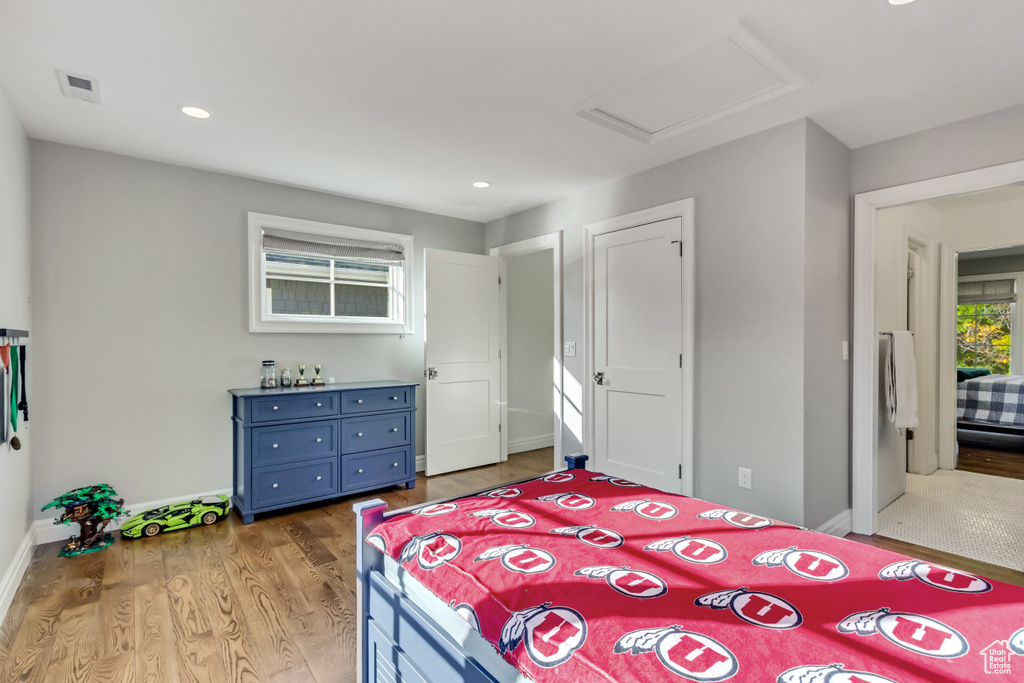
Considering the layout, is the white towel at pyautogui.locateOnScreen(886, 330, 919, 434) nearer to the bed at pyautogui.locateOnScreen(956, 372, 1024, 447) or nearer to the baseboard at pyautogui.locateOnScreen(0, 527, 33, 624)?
the bed at pyautogui.locateOnScreen(956, 372, 1024, 447)

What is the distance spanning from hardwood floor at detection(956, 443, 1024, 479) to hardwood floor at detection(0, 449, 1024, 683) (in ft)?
8.25

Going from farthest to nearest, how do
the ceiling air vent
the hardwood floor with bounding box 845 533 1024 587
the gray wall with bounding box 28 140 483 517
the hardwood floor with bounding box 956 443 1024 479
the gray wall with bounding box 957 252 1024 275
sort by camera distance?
the gray wall with bounding box 957 252 1024 275
the hardwood floor with bounding box 956 443 1024 479
the gray wall with bounding box 28 140 483 517
the hardwood floor with bounding box 845 533 1024 587
the ceiling air vent

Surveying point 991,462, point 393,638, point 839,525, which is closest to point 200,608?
point 393,638

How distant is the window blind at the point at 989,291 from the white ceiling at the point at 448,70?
5.99m

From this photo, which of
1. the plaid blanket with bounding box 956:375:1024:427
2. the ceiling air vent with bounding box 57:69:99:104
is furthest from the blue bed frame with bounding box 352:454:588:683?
the plaid blanket with bounding box 956:375:1024:427

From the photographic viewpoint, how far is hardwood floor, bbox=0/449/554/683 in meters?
1.92

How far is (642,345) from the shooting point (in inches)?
145

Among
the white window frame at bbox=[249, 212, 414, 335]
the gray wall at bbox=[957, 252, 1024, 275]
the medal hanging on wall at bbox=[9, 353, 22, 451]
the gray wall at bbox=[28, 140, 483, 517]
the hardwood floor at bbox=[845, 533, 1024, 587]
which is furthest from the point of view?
the gray wall at bbox=[957, 252, 1024, 275]

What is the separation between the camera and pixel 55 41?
6.81 feet

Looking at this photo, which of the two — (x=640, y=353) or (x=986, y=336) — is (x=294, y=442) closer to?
(x=640, y=353)

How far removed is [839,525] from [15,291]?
472 cm

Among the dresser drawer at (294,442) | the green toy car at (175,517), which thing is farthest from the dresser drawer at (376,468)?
the green toy car at (175,517)

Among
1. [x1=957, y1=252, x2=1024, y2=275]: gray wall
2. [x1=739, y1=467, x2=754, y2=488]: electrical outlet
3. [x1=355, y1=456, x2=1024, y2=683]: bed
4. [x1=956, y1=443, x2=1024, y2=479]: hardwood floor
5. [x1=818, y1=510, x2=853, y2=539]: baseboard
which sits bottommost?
[x1=956, y1=443, x2=1024, y2=479]: hardwood floor

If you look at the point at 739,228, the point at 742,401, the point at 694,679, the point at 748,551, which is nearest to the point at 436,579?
the point at 694,679
